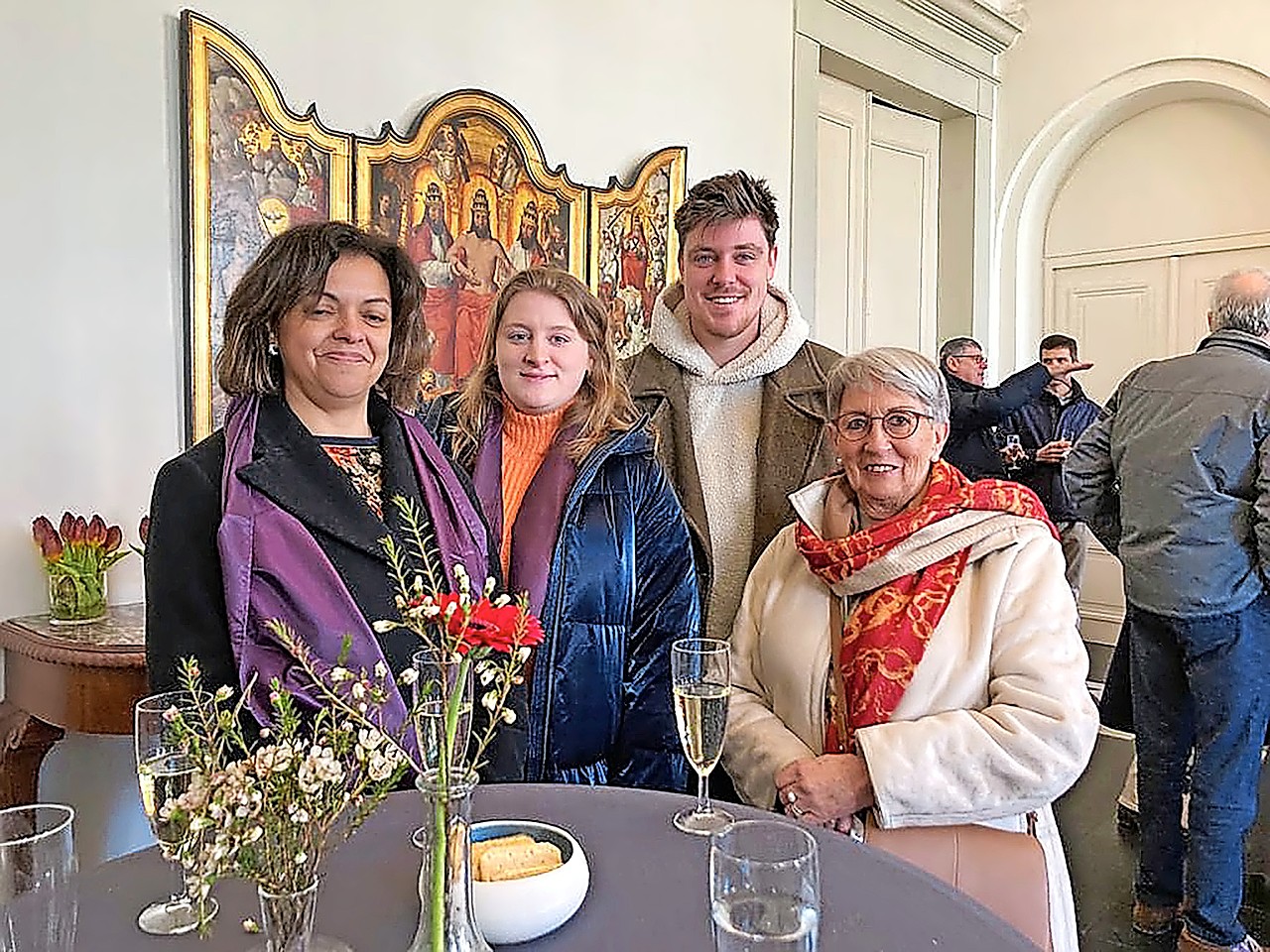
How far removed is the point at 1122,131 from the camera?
6.41m

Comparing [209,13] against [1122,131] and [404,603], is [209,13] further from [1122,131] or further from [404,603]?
[1122,131]

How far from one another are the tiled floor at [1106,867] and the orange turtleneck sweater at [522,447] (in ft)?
6.89

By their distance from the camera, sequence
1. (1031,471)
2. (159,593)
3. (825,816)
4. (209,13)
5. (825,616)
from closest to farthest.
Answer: (159,593)
(825,816)
(825,616)
(209,13)
(1031,471)

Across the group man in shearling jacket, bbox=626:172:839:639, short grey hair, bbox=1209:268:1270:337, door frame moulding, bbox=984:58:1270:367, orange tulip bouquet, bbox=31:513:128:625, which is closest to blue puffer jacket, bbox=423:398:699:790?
man in shearling jacket, bbox=626:172:839:639

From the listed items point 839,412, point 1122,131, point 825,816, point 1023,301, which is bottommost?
point 825,816

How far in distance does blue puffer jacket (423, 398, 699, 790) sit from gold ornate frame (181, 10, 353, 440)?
1.14 m

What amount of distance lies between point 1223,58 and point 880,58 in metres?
1.80

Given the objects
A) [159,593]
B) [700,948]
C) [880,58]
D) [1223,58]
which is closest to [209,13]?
[159,593]

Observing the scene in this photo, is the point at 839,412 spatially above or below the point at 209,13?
below

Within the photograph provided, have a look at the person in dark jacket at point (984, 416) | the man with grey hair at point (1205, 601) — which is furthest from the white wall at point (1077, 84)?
the man with grey hair at point (1205, 601)

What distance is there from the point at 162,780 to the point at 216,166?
216cm

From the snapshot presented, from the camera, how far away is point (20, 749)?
2.46 m

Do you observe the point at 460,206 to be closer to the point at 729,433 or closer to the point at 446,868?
the point at 729,433

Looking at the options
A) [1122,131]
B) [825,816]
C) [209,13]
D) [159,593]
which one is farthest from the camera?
[1122,131]
